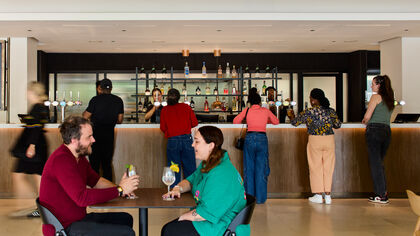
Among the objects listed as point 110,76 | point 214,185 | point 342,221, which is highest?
point 110,76

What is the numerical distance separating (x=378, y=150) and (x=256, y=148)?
1.62 meters

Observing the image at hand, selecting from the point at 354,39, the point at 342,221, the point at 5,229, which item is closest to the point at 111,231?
the point at 5,229

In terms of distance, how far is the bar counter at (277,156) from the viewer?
607 centimetres

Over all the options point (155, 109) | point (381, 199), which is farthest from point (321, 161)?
point (155, 109)

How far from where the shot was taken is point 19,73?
8.41 metres

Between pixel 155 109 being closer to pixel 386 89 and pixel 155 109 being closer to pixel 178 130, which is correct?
pixel 178 130

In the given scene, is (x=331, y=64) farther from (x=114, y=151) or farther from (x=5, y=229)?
(x=5, y=229)

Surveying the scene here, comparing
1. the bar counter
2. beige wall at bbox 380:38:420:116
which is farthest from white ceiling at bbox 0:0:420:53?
the bar counter

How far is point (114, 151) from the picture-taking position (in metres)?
6.08

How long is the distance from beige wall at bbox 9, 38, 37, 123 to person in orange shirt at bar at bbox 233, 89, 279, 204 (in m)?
4.81

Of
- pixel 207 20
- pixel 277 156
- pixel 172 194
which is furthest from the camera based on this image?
pixel 207 20

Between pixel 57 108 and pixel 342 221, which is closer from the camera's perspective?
pixel 342 221

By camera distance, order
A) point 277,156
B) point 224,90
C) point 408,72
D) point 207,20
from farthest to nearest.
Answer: point 224,90, point 408,72, point 207,20, point 277,156

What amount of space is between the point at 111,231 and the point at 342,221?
125 inches
